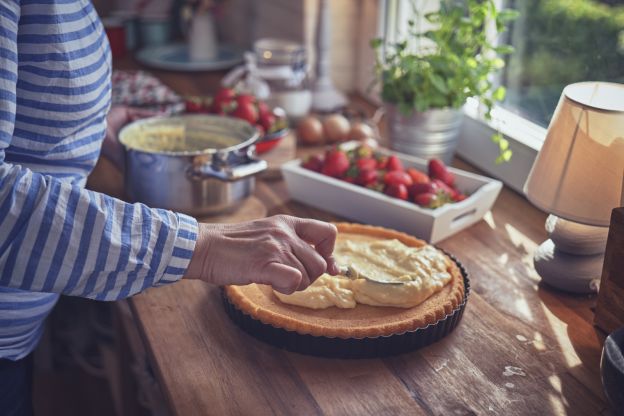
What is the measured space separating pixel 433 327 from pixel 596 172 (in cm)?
30

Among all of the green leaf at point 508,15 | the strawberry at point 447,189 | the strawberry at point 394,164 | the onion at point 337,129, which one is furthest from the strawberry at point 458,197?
the onion at point 337,129

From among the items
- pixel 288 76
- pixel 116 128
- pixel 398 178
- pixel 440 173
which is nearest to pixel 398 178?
pixel 398 178

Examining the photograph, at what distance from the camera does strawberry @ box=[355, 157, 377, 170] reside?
1.39m

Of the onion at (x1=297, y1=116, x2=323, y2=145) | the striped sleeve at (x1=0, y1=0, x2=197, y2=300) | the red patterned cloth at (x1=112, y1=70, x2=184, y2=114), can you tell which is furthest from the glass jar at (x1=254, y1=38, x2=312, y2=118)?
the striped sleeve at (x1=0, y1=0, x2=197, y2=300)

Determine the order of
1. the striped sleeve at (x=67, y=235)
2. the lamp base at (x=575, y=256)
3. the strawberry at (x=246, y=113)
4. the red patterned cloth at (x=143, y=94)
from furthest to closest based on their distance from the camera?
the red patterned cloth at (x=143, y=94) < the strawberry at (x=246, y=113) < the lamp base at (x=575, y=256) < the striped sleeve at (x=67, y=235)

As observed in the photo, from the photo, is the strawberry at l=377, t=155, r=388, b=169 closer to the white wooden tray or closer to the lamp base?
the white wooden tray

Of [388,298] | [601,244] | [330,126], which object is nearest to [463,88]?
[330,126]

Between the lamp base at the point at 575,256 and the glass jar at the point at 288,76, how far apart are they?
2.91 ft

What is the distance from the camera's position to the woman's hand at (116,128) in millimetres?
1461

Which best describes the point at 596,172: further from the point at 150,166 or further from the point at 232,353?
the point at 150,166

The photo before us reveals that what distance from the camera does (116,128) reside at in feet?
4.90

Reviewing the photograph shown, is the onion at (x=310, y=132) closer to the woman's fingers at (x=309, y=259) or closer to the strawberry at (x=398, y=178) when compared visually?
the strawberry at (x=398, y=178)

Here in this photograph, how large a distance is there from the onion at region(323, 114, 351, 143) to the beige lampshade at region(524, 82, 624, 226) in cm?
73

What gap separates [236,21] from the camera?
9.22 feet
